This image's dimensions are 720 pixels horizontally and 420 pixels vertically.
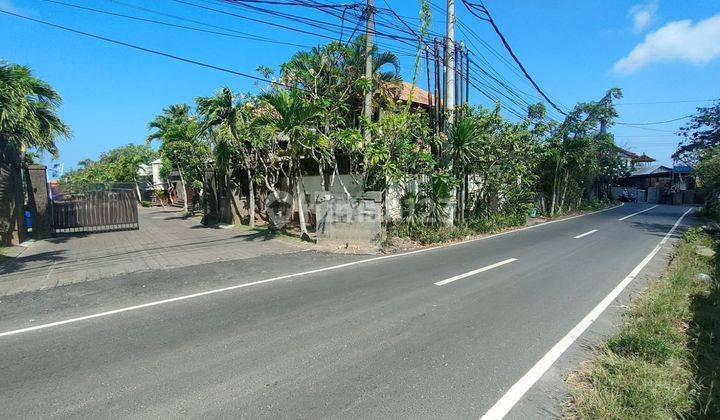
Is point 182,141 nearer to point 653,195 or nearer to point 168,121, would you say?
point 168,121

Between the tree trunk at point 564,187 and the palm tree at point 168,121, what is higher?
→ the palm tree at point 168,121

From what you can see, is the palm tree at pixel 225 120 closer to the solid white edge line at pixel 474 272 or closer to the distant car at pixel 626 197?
the solid white edge line at pixel 474 272

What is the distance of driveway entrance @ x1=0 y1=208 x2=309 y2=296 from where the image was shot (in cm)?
838

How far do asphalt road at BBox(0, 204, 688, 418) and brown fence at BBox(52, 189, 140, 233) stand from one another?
10.6 metres

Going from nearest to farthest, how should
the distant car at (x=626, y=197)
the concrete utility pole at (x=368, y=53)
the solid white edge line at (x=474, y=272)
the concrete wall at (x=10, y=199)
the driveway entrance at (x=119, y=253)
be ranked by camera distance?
the solid white edge line at (x=474, y=272)
the driveway entrance at (x=119, y=253)
the concrete wall at (x=10, y=199)
the concrete utility pole at (x=368, y=53)
the distant car at (x=626, y=197)

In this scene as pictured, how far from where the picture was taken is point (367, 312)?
5797 millimetres

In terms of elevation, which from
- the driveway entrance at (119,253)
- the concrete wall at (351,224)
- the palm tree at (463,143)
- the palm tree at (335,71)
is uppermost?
the palm tree at (335,71)

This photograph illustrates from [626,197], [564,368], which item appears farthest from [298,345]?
[626,197]

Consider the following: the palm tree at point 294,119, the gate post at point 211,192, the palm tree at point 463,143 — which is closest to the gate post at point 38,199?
the gate post at point 211,192

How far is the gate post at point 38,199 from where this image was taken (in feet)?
47.0

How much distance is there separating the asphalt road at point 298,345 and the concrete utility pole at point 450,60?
29.5 ft

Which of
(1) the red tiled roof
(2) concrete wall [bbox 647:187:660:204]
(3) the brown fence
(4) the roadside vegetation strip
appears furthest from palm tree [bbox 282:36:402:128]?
(2) concrete wall [bbox 647:187:660:204]

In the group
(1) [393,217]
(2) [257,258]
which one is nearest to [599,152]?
(1) [393,217]

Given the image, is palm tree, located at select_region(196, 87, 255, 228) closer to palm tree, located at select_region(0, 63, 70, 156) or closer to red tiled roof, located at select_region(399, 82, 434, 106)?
palm tree, located at select_region(0, 63, 70, 156)
